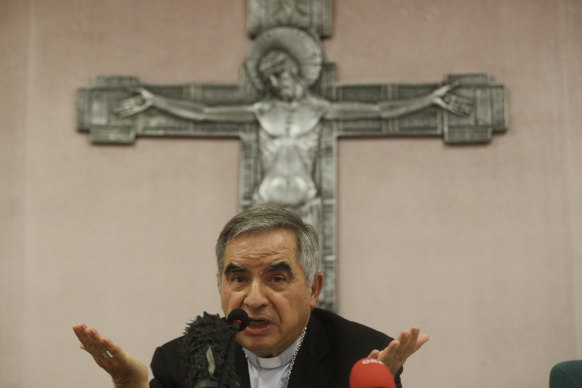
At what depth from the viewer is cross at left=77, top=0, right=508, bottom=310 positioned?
4.46m

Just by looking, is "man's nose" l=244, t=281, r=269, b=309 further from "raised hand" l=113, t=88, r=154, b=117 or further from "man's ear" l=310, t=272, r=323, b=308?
"raised hand" l=113, t=88, r=154, b=117

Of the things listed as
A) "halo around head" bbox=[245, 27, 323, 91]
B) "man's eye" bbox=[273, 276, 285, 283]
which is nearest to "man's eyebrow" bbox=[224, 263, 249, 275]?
"man's eye" bbox=[273, 276, 285, 283]

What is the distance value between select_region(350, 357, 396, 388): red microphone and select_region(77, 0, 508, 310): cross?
287 cm

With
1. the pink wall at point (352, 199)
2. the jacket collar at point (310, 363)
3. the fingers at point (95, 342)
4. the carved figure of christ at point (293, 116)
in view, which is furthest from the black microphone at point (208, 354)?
the pink wall at point (352, 199)

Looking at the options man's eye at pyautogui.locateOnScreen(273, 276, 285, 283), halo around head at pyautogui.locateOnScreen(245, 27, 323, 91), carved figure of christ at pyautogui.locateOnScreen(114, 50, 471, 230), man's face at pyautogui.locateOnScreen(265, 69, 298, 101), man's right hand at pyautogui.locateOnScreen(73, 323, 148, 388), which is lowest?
man's right hand at pyautogui.locateOnScreen(73, 323, 148, 388)

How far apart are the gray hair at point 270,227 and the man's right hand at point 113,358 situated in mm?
494

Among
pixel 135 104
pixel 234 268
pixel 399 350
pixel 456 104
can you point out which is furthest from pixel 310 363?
pixel 135 104

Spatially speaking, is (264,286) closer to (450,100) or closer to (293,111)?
(293,111)

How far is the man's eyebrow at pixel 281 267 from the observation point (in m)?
2.35

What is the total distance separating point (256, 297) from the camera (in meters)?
2.29

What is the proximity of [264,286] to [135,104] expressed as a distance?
105 inches

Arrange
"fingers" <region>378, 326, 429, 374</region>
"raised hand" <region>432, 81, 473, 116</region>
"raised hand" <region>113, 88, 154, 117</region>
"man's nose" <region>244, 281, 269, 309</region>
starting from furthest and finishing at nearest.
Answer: "raised hand" <region>113, 88, 154, 117</region> < "raised hand" <region>432, 81, 473, 116</region> < "man's nose" <region>244, 281, 269, 309</region> < "fingers" <region>378, 326, 429, 374</region>

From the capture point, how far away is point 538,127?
14.7 feet

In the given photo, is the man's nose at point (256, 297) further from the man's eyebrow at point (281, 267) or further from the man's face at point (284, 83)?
the man's face at point (284, 83)
